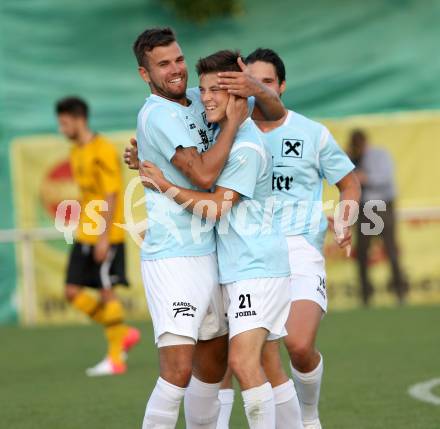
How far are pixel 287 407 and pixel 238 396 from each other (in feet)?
8.66

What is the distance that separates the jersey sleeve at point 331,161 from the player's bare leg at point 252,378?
161cm

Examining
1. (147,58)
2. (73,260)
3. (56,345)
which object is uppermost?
(147,58)

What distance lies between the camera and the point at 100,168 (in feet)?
35.9

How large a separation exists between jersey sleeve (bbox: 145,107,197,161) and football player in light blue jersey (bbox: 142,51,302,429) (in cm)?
14

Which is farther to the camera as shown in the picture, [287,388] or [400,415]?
[400,415]

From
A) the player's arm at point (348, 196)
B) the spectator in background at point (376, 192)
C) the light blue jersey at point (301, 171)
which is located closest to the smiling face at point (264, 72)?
the light blue jersey at point (301, 171)

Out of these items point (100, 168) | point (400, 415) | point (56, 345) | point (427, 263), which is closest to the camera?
point (400, 415)

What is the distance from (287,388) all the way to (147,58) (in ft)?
6.14

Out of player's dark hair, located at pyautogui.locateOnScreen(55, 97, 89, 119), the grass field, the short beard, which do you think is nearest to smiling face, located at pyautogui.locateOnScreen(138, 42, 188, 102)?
the short beard

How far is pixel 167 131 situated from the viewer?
5.91 m

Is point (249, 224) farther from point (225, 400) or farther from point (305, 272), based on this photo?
point (225, 400)

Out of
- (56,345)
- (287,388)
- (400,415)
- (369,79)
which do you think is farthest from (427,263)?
(287,388)

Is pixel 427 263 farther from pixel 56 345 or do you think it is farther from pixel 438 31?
pixel 56 345

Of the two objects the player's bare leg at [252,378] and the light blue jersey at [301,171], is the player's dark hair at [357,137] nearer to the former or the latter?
the light blue jersey at [301,171]
